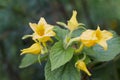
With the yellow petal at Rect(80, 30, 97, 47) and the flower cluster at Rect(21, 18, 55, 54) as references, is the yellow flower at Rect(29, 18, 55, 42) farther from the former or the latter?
the yellow petal at Rect(80, 30, 97, 47)

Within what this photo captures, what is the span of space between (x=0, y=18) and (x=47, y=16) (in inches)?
10.9

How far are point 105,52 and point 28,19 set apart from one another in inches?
Answer: 39.8

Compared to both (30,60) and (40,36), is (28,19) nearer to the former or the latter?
(30,60)

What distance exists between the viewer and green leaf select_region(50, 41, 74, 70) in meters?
1.13

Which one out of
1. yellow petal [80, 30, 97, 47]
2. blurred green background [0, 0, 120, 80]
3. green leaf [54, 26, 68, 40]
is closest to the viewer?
yellow petal [80, 30, 97, 47]

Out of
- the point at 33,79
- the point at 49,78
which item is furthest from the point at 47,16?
the point at 49,78

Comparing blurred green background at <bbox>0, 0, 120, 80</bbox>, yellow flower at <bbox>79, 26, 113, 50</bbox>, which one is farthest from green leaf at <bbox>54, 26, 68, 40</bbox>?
blurred green background at <bbox>0, 0, 120, 80</bbox>

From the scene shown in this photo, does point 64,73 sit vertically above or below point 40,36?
below

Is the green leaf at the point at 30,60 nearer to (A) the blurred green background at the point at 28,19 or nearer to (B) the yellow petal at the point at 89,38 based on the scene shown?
(B) the yellow petal at the point at 89,38

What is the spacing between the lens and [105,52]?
124 cm

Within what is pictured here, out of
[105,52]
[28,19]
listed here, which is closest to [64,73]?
[105,52]

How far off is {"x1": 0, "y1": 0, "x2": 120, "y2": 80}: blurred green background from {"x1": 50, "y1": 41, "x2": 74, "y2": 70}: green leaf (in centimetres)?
91

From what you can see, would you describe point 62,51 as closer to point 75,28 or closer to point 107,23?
point 75,28

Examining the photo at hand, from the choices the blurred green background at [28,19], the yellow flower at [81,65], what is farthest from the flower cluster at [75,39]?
the blurred green background at [28,19]
